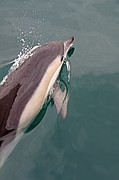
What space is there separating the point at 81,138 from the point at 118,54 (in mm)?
2487

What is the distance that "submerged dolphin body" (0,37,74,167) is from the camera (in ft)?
15.7

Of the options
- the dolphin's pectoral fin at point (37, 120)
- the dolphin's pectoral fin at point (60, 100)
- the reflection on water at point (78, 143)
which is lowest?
the reflection on water at point (78, 143)

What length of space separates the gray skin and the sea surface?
0.67 metres

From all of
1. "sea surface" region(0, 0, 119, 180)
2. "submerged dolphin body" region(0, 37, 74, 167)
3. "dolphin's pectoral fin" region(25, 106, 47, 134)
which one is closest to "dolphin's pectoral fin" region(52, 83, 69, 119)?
"submerged dolphin body" region(0, 37, 74, 167)

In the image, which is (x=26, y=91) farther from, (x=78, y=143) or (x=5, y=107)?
(x=78, y=143)

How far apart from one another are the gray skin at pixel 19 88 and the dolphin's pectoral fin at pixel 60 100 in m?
0.58

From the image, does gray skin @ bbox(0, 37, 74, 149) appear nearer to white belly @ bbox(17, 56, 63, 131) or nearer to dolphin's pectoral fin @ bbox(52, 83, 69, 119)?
white belly @ bbox(17, 56, 63, 131)

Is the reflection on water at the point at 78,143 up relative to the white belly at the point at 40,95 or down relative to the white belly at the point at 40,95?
down

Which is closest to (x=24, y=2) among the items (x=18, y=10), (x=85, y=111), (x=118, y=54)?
(x=18, y=10)

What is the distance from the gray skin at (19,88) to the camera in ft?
15.5

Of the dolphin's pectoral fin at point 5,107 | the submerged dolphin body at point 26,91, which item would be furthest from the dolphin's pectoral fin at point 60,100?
the dolphin's pectoral fin at point 5,107

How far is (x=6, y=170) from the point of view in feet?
16.8

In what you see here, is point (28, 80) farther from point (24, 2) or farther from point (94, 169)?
point (24, 2)

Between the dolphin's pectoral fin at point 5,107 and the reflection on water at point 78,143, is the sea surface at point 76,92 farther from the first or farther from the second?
the dolphin's pectoral fin at point 5,107
